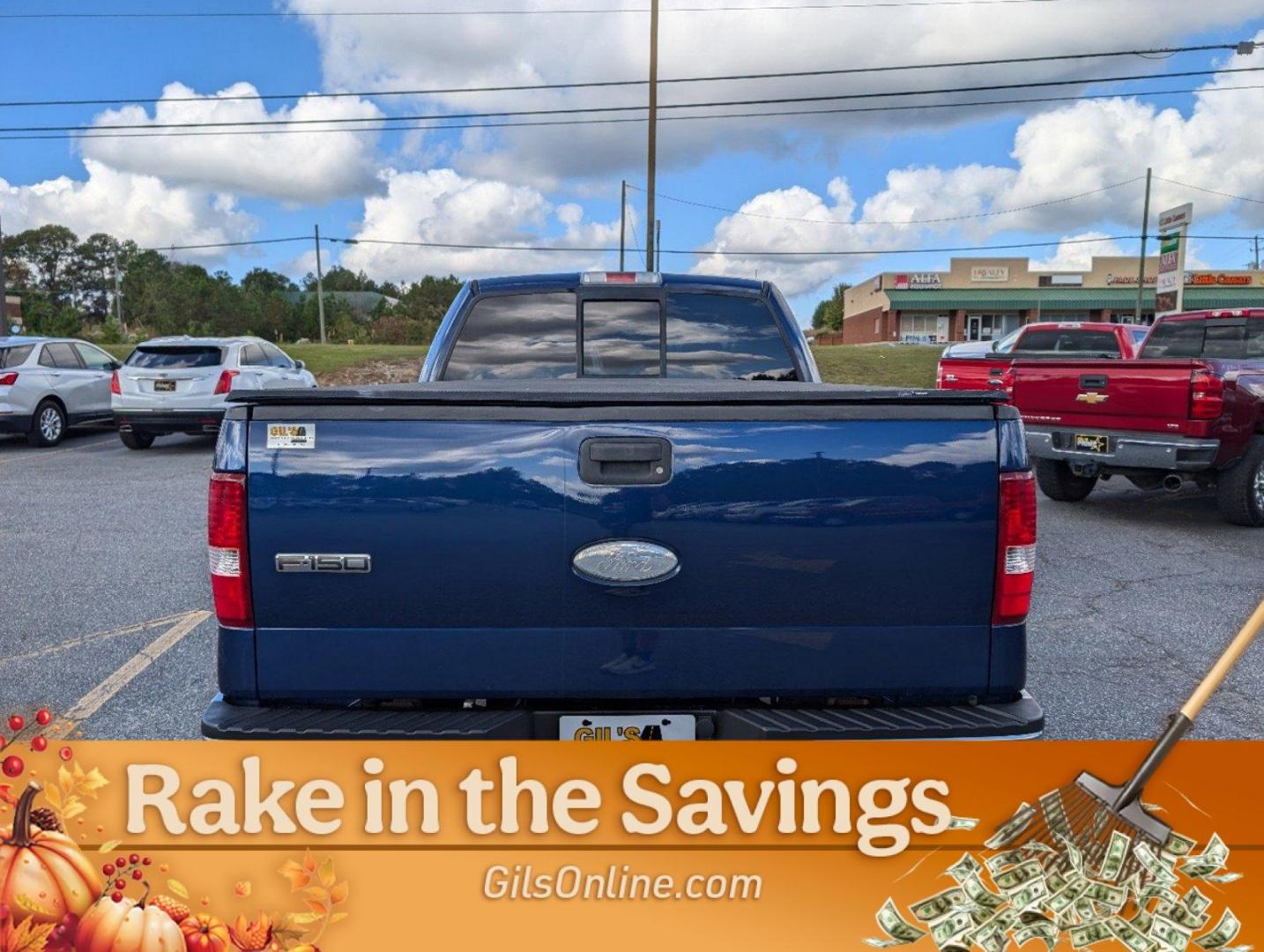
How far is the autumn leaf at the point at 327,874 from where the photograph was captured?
198cm

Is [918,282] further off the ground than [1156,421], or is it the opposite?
[918,282]

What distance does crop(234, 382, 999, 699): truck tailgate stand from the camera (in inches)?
85.7

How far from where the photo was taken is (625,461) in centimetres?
220

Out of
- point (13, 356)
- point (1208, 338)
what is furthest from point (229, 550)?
A: point (13, 356)

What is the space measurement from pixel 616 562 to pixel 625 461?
0.76 feet

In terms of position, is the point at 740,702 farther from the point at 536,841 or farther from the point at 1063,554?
the point at 1063,554

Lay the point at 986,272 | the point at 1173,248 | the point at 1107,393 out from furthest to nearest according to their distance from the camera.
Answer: the point at 986,272 → the point at 1173,248 → the point at 1107,393

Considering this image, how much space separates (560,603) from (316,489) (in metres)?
0.61

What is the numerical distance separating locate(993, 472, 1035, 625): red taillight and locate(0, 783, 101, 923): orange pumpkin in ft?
6.86

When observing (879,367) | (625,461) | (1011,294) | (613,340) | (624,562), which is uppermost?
(1011,294)

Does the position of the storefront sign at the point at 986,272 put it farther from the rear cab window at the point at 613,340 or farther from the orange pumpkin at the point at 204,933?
the orange pumpkin at the point at 204,933

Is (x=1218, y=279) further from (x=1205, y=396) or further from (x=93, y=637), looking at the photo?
(x=93, y=637)

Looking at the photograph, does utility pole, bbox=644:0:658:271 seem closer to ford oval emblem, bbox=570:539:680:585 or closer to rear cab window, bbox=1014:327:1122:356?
rear cab window, bbox=1014:327:1122:356

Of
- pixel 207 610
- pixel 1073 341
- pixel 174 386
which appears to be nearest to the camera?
pixel 207 610
